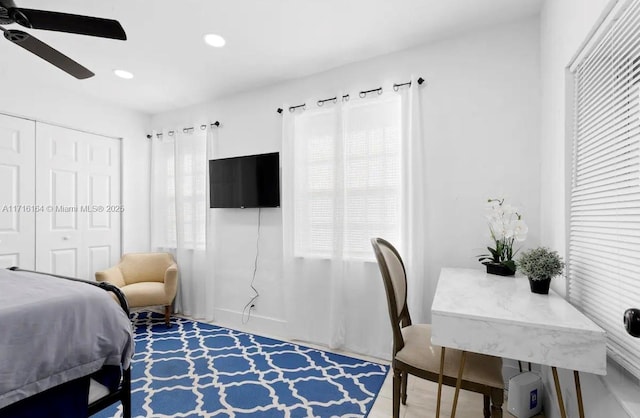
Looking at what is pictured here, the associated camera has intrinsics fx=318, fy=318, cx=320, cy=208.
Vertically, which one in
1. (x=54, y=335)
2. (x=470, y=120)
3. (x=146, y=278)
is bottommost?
(x=146, y=278)

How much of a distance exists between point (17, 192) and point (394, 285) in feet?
12.0

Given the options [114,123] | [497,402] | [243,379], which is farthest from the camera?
[114,123]

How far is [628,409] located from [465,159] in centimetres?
175

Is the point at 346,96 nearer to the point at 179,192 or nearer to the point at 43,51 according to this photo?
the point at 43,51

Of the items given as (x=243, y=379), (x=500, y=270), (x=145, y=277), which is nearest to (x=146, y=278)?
(x=145, y=277)

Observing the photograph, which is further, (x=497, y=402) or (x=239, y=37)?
(x=239, y=37)

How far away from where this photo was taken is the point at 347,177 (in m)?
2.86

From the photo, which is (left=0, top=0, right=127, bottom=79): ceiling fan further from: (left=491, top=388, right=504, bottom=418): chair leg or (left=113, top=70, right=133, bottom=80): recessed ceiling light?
(left=491, top=388, right=504, bottom=418): chair leg

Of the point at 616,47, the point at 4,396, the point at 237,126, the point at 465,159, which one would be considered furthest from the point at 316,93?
the point at 4,396

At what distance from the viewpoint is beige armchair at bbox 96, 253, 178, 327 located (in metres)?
3.36

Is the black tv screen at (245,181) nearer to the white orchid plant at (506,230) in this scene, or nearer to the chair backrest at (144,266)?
the chair backrest at (144,266)

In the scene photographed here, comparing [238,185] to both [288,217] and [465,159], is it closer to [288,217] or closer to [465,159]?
[288,217]

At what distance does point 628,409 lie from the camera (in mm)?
983

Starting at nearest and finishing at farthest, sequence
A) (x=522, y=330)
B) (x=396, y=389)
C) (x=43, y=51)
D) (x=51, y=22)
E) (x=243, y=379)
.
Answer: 1. (x=522, y=330)
2. (x=51, y=22)
3. (x=396, y=389)
4. (x=43, y=51)
5. (x=243, y=379)
